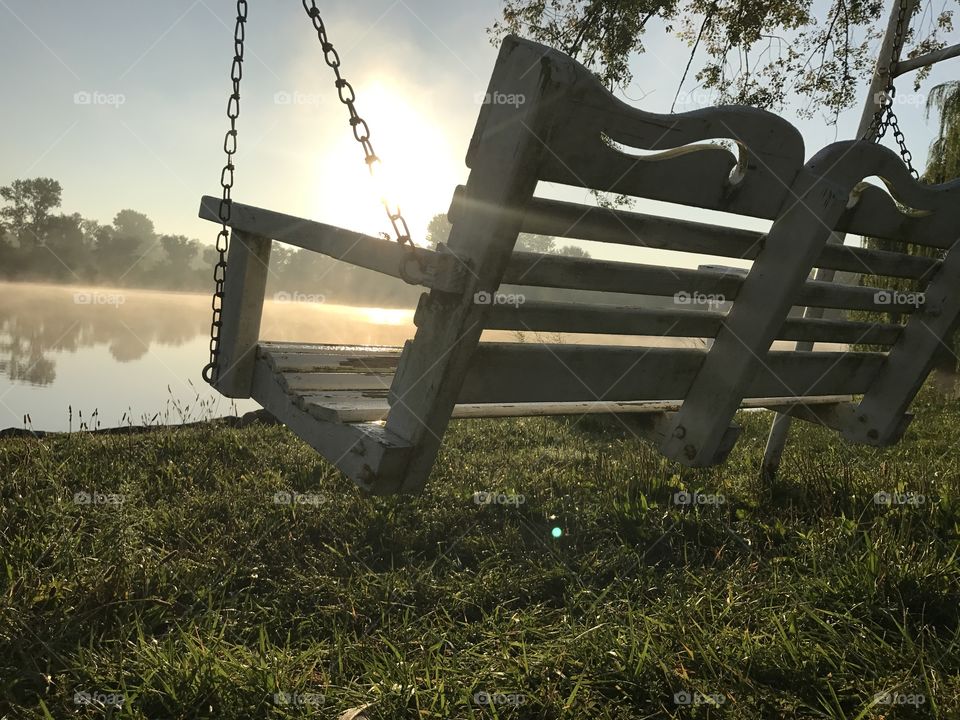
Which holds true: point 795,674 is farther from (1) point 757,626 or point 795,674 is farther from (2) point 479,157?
(2) point 479,157

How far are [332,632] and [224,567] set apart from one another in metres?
0.78

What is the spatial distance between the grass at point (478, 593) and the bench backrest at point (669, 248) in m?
0.70

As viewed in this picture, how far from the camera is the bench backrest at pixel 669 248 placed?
1.83 metres

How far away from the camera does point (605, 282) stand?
2170mm

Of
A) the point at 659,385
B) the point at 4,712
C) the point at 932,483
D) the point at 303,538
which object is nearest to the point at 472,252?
the point at 659,385

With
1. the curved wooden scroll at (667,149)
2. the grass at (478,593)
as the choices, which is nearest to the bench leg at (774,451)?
the grass at (478,593)

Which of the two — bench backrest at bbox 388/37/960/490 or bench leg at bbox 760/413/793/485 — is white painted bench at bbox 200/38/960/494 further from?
bench leg at bbox 760/413/793/485

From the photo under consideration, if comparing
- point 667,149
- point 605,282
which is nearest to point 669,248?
point 605,282

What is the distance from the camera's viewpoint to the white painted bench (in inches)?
73.0

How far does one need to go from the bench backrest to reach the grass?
27.5 inches

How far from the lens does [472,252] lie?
1875 mm

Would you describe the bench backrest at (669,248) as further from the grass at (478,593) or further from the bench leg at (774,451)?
the bench leg at (774,451)

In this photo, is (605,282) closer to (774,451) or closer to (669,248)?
(669,248)

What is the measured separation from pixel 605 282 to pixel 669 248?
0.27 metres
